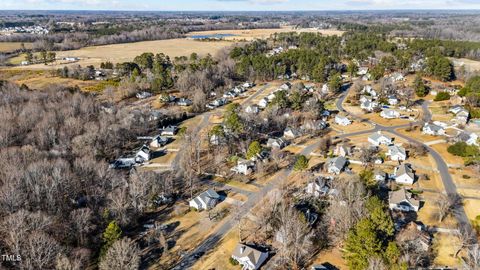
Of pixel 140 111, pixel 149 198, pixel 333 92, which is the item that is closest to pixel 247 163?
pixel 149 198

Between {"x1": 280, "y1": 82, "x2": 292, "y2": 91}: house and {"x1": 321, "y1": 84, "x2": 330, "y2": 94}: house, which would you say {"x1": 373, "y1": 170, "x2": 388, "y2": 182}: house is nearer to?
{"x1": 321, "y1": 84, "x2": 330, "y2": 94}: house

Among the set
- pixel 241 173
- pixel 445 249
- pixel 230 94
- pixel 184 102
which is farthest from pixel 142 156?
pixel 445 249

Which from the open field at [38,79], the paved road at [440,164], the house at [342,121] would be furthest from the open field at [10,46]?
the house at [342,121]

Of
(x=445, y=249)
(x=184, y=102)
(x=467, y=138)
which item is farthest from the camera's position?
(x=184, y=102)

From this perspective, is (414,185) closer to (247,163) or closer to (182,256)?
(247,163)

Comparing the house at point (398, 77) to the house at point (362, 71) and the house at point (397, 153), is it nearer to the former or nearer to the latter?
the house at point (362, 71)

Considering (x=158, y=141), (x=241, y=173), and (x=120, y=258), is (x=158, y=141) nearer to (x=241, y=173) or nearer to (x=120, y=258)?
(x=241, y=173)
